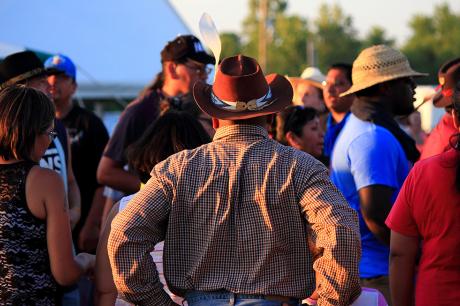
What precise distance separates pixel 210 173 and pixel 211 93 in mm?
420

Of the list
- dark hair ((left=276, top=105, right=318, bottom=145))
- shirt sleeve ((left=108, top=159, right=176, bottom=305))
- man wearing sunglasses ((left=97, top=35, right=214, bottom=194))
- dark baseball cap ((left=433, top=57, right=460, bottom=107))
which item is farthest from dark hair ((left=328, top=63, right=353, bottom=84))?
shirt sleeve ((left=108, top=159, right=176, bottom=305))

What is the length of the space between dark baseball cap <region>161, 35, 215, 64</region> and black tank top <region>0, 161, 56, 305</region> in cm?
271

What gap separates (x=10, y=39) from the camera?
1146 centimetres

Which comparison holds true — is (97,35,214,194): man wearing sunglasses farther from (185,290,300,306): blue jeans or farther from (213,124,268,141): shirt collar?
(185,290,300,306): blue jeans

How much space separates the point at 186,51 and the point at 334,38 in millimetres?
82912

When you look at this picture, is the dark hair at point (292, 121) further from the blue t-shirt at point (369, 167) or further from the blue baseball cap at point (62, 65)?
the blue baseball cap at point (62, 65)

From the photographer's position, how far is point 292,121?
6027 millimetres

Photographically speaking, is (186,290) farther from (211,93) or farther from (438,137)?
(438,137)

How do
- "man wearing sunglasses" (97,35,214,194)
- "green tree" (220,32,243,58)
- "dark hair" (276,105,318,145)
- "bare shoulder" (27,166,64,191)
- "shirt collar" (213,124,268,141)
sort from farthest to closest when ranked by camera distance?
"green tree" (220,32,243,58), "dark hair" (276,105,318,145), "man wearing sunglasses" (97,35,214,194), "bare shoulder" (27,166,64,191), "shirt collar" (213,124,268,141)

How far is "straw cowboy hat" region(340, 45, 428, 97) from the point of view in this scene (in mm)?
4945

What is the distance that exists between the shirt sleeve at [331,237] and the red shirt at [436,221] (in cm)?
48

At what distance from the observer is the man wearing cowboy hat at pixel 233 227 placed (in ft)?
9.99

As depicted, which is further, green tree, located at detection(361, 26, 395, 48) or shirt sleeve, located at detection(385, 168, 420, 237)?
green tree, located at detection(361, 26, 395, 48)

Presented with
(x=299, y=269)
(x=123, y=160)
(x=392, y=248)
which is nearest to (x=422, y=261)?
(x=392, y=248)
